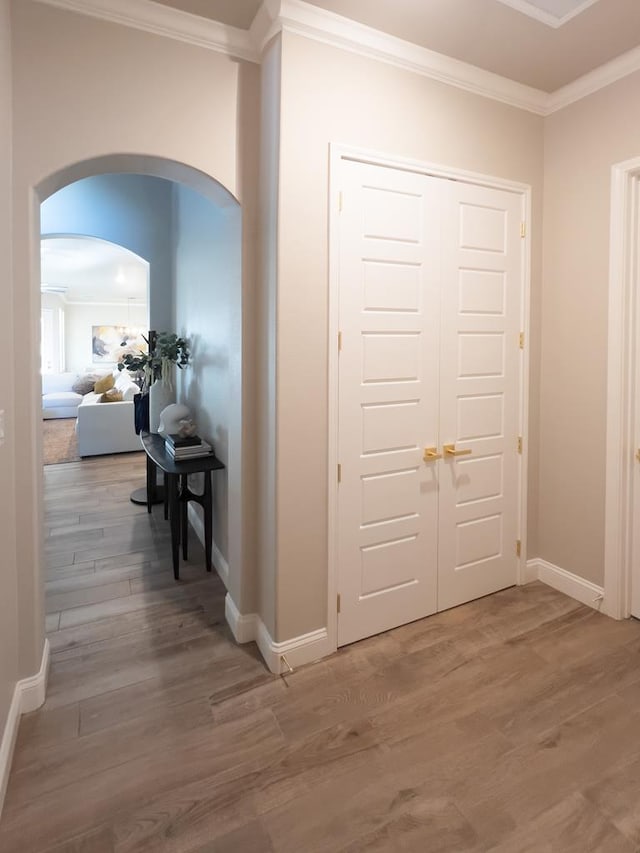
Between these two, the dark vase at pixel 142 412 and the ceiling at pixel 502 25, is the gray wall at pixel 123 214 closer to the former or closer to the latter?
the dark vase at pixel 142 412

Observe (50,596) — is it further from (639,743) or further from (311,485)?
(639,743)

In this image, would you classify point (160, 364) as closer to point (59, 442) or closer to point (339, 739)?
point (339, 739)

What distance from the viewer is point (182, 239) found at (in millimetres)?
4219

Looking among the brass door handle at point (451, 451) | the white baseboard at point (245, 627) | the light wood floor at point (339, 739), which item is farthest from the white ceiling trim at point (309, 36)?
the light wood floor at point (339, 739)

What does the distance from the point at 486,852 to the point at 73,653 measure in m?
1.90

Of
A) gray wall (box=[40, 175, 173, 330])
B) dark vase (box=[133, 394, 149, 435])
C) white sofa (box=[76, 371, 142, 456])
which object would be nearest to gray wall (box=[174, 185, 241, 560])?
gray wall (box=[40, 175, 173, 330])

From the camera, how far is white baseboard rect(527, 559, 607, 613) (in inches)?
102

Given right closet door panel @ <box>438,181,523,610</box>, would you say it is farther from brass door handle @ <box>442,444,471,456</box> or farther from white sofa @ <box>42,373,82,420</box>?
white sofa @ <box>42,373,82,420</box>

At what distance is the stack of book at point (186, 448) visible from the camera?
3.16m

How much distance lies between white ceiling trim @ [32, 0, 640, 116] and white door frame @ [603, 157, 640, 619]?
0.63m

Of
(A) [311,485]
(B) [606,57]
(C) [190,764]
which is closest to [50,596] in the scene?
(C) [190,764]

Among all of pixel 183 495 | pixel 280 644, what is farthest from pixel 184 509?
pixel 280 644

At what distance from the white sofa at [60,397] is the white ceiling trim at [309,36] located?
328 inches

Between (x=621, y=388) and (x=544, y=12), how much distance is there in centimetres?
174
